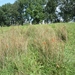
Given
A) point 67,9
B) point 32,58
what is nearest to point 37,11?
point 67,9

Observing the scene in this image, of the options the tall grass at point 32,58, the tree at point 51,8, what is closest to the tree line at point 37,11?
the tree at point 51,8

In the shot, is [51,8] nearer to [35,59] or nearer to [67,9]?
[67,9]

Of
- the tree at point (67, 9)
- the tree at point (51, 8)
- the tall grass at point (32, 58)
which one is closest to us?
the tall grass at point (32, 58)

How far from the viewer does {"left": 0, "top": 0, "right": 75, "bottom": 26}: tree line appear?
6109 cm

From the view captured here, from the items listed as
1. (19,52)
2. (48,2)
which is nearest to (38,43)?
(19,52)

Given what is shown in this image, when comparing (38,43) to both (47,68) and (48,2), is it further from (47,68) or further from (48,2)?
(48,2)

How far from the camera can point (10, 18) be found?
67375mm

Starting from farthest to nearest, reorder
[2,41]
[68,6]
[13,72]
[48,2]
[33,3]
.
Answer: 1. [33,3]
2. [48,2]
3. [68,6]
4. [2,41]
5. [13,72]

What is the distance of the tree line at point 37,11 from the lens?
6109 cm

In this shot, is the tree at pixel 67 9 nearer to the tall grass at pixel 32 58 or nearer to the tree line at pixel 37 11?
the tree line at pixel 37 11

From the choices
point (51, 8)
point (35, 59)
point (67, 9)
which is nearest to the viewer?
point (35, 59)

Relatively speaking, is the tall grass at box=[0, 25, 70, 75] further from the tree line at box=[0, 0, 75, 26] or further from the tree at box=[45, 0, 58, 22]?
the tree at box=[45, 0, 58, 22]

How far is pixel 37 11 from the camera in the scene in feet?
215

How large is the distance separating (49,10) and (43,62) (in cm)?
5889
